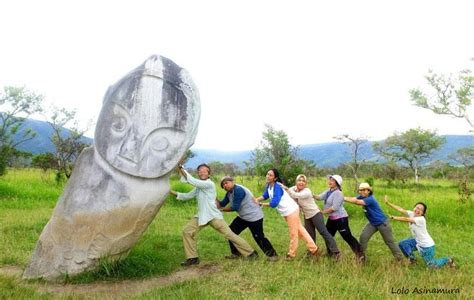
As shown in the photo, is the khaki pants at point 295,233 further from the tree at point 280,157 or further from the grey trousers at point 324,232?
the tree at point 280,157

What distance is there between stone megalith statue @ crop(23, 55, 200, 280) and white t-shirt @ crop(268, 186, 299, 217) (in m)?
1.87

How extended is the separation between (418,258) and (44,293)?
5.99 m

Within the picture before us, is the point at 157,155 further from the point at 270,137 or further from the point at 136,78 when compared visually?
the point at 270,137

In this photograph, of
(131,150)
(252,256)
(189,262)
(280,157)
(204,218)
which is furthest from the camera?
(280,157)

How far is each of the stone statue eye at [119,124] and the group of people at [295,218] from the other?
1319mm

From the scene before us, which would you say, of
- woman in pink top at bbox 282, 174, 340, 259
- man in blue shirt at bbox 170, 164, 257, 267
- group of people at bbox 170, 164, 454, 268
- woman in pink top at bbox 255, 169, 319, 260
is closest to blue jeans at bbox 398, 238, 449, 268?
group of people at bbox 170, 164, 454, 268

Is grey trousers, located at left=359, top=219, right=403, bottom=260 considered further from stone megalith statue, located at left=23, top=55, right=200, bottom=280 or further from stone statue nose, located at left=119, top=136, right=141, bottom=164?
stone statue nose, located at left=119, top=136, right=141, bottom=164

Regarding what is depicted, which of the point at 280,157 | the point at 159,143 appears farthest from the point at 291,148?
the point at 159,143

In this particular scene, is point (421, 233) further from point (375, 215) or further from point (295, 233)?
point (295, 233)

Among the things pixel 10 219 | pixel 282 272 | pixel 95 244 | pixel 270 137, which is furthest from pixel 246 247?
pixel 270 137

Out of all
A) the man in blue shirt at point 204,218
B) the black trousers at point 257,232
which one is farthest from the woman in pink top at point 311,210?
the man in blue shirt at point 204,218

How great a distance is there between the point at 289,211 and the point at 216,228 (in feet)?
3.94

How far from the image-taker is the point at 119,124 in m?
5.98

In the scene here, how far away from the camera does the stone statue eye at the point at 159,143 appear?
19.7ft
